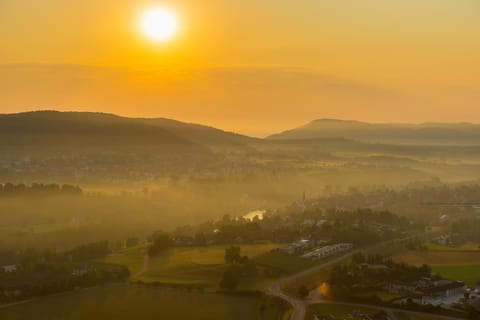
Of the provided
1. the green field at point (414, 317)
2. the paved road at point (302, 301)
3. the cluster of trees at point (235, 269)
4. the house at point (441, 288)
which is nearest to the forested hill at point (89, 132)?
the cluster of trees at point (235, 269)

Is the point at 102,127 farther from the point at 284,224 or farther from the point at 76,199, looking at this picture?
the point at 284,224

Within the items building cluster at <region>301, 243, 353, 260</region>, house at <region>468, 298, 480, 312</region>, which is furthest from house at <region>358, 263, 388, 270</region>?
house at <region>468, 298, 480, 312</region>

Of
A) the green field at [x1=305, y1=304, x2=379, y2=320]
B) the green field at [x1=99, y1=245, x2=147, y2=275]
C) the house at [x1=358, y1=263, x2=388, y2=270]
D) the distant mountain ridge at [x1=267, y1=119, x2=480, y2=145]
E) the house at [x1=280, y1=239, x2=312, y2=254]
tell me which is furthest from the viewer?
the distant mountain ridge at [x1=267, y1=119, x2=480, y2=145]

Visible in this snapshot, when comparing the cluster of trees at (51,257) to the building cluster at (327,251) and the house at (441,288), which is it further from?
the house at (441,288)

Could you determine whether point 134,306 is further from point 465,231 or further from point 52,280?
point 465,231

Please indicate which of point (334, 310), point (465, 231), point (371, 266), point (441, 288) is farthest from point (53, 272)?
point (465, 231)

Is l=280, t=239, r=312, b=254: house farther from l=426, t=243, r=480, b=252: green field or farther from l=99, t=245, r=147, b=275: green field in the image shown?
l=99, t=245, r=147, b=275: green field
